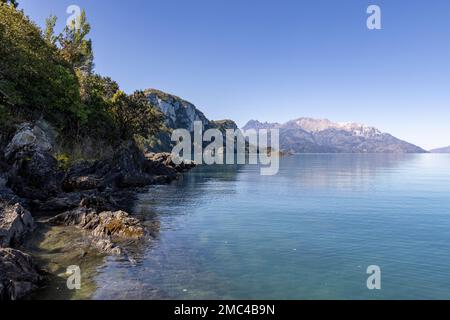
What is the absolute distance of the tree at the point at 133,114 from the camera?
97.4m

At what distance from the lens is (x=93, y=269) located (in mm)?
24859

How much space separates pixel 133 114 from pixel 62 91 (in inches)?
1296

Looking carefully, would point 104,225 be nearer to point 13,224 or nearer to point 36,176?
point 13,224

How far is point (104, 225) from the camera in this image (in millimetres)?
34594

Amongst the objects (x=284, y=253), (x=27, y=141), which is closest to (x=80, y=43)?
(x=27, y=141)

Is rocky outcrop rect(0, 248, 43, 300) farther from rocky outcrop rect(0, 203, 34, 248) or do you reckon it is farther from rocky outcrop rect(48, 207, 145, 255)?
rocky outcrop rect(48, 207, 145, 255)

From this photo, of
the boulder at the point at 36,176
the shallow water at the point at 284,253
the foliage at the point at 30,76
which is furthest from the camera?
the foliage at the point at 30,76

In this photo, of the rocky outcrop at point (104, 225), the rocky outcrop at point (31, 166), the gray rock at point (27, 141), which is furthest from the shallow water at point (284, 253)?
the gray rock at point (27, 141)

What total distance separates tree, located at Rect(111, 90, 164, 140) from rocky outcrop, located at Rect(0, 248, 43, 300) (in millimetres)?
74920

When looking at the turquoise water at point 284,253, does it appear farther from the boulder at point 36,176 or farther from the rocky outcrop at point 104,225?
the boulder at point 36,176

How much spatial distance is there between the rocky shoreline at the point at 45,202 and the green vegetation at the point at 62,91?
5.03 meters
